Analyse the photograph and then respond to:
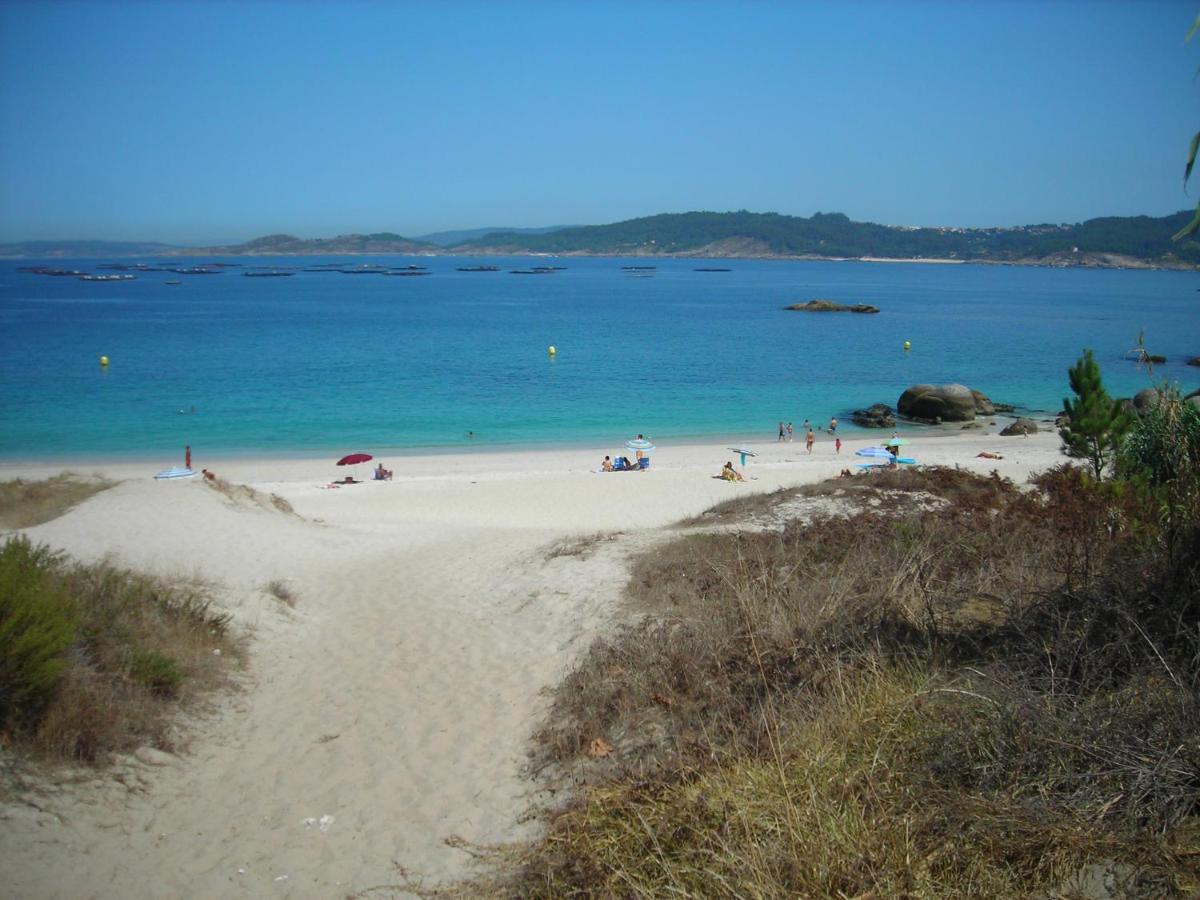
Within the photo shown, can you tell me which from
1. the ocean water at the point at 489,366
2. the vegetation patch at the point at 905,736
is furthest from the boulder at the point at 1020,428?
the vegetation patch at the point at 905,736

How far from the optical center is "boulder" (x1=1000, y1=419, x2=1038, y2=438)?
116ft

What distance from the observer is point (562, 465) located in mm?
29141

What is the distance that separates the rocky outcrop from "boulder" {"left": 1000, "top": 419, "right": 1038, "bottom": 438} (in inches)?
179

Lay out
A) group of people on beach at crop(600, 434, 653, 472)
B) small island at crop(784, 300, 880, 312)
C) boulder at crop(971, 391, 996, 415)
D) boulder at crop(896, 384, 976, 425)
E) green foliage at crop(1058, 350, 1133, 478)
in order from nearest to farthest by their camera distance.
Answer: green foliage at crop(1058, 350, 1133, 478) → group of people on beach at crop(600, 434, 653, 472) → boulder at crop(896, 384, 976, 425) → boulder at crop(971, 391, 996, 415) → small island at crop(784, 300, 880, 312)

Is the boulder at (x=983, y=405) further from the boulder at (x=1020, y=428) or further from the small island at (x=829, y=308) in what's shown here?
the small island at (x=829, y=308)

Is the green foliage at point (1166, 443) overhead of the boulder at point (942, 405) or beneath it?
overhead

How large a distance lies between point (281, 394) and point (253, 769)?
123ft

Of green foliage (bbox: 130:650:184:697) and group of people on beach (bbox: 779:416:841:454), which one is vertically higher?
green foliage (bbox: 130:650:184:697)

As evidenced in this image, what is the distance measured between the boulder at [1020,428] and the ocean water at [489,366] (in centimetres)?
713

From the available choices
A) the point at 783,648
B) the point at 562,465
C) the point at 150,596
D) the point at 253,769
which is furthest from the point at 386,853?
the point at 562,465

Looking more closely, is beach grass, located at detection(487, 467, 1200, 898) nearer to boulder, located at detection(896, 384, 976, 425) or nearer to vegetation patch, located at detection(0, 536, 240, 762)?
vegetation patch, located at detection(0, 536, 240, 762)

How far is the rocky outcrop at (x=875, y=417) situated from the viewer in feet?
124

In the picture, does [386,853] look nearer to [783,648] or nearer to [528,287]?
[783,648]

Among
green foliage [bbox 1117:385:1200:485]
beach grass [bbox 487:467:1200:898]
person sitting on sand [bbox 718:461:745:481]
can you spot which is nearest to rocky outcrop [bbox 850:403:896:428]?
person sitting on sand [bbox 718:461:745:481]
